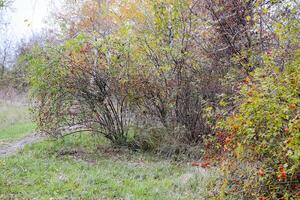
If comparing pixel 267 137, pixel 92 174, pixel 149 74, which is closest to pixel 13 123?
pixel 149 74

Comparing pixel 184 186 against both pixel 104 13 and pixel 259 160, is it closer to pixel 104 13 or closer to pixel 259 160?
pixel 259 160

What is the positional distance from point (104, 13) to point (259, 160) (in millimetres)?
7150

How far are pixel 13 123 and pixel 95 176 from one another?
27.3ft

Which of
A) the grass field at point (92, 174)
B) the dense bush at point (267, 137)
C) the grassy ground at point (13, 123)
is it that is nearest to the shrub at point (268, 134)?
the dense bush at point (267, 137)

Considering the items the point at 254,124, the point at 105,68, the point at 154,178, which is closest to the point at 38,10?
the point at 105,68

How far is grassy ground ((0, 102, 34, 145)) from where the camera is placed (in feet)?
32.6

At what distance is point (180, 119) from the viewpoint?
300 inches

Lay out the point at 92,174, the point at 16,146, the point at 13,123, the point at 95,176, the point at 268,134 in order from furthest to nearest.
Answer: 1. the point at 13,123
2. the point at 16,146
3. the point at 92,174
4. the point at 95,176
5. the point at 268,134

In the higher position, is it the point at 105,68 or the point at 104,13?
the point at 104,13

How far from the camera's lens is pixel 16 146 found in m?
8.27

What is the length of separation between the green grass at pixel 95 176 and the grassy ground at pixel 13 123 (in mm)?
2536

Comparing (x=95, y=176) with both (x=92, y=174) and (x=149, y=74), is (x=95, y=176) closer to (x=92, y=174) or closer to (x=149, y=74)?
(x=92, y=174)

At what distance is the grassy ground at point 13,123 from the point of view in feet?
32.6

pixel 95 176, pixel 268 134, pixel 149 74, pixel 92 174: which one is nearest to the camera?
pixel 268 134
